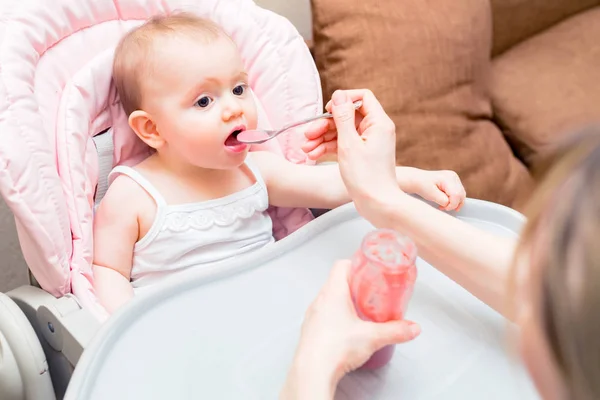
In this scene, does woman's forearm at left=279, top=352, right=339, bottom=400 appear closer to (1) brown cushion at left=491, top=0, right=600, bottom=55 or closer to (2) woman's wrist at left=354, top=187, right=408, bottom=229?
(2) woman's wrist at left=354, top=187, right=408, bottom=229

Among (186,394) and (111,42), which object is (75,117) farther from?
(186,394)

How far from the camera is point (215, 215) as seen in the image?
0.97 meters

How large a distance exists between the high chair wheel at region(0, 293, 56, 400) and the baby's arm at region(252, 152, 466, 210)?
426 millimetres

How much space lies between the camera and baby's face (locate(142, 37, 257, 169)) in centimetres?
89

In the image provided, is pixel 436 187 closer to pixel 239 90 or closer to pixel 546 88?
pixel 239 90

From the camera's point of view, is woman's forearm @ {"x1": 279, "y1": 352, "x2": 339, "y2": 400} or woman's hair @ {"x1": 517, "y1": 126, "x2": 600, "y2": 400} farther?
woman's forearm @ {"x1": 279, "y1": 352, "x2": 339, "y2": 400}

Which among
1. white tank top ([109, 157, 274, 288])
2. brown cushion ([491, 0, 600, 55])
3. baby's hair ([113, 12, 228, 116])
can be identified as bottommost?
brown cushion ([491, 0, 600, 55])

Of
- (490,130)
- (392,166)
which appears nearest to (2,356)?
(392,166)

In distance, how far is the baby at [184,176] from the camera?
0.90 meters

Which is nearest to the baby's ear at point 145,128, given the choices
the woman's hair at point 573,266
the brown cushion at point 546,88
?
the woman's hair at point 573,266

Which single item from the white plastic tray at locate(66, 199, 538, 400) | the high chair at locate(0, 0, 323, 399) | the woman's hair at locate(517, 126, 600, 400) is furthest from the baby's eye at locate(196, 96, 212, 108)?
the woman's hair at locate(517, 126, 600, 400)

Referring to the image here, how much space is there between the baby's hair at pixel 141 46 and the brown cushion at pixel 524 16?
884 millimetres

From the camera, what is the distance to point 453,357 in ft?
2.34

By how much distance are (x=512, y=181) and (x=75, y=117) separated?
95 cm
